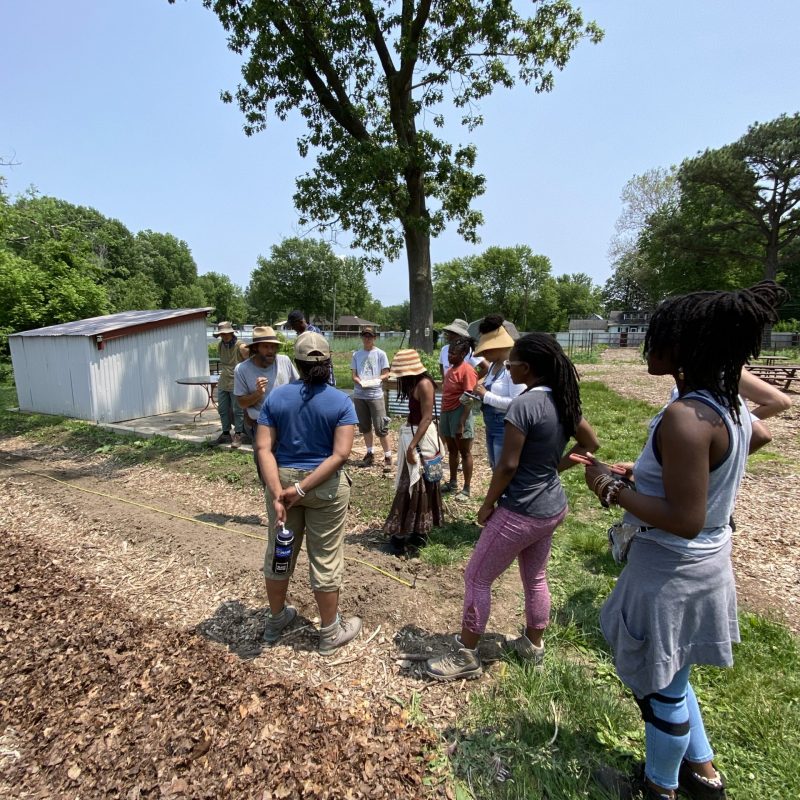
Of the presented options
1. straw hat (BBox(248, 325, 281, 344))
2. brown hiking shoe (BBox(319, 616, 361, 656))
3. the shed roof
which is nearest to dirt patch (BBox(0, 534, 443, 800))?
brown hiking shoe (BBox(319, 616, 361, 656))

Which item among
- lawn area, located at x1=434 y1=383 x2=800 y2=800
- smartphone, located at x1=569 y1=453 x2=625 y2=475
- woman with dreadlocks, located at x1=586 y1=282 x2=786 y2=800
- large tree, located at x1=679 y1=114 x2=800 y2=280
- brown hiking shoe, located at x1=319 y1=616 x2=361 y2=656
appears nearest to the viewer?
woman with dreadlocks, located at x1=586 y1=282 x2=786 y2=800

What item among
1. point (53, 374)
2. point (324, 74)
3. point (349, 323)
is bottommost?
point (53, 374)

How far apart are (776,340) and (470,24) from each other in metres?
36.9

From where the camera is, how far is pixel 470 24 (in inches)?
384

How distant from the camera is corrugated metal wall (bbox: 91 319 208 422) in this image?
9680 mm

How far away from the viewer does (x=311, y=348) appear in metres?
2.70

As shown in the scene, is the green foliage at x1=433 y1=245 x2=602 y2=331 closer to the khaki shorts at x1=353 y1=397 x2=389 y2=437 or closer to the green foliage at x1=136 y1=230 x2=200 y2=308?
the green foliage at x1=136 y1=230 x2=200 y2=308

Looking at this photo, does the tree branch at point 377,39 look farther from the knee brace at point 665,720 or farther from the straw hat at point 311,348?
the knee brace at point 665,720

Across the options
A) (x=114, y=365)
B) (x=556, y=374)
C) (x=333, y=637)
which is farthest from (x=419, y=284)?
(x=333, y=637)

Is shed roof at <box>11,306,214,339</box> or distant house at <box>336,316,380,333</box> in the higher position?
distant house at <box>336,316,380,333</box>

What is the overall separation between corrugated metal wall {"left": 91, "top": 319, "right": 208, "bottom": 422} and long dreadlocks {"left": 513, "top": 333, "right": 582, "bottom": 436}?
32.4 ft

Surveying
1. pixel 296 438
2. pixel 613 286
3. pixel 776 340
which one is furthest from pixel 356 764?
pixel 613 286

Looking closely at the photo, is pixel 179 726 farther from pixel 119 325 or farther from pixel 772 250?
pixel 772 250

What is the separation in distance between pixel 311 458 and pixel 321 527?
17.1 inches
